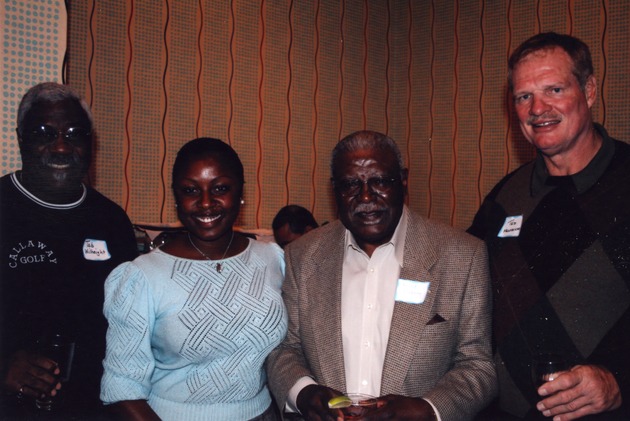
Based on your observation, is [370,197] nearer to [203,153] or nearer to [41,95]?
[203,153]

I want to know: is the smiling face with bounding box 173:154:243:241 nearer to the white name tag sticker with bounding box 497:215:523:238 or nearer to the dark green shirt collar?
the white name tag sticker with bounding box 497:215:523:238

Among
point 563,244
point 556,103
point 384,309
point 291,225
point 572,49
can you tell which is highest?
point 572,49

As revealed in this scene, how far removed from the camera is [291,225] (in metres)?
4.88

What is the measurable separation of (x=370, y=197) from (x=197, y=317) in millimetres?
746

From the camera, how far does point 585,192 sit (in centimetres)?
208

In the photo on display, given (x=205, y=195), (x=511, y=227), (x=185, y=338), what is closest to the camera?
(x=185, y=338)

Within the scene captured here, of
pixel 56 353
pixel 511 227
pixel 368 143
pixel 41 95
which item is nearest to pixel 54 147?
pixel 41 95

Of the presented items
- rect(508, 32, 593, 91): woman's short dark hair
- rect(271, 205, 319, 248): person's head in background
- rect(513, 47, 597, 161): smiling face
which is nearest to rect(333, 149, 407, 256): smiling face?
rect(513, 47, 597, 161): smiling face

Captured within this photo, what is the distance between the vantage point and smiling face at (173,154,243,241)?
200cm

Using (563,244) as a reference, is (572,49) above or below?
above

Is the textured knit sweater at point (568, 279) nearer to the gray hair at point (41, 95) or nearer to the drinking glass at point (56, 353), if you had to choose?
the drinking glass at point (56, 353)

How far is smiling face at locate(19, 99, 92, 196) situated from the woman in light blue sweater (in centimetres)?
39

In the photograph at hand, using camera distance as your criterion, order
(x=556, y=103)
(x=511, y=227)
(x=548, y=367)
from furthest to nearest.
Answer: (x=511, y=227), (x=556, y=103), (x=548, y=367)

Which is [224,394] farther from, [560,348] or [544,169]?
[544,169]
